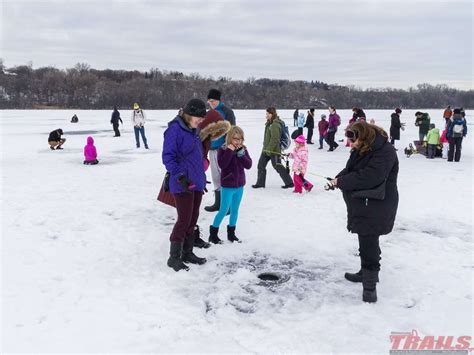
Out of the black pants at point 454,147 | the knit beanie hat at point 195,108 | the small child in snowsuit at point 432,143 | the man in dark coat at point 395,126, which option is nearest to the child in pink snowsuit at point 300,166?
the knit beanie hat at point 195,108

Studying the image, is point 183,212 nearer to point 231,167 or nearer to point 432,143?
point 231,167

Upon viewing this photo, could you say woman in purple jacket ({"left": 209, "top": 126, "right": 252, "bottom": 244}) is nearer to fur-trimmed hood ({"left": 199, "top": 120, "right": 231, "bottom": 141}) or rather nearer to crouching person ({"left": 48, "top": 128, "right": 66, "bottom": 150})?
fur-trimmed hood ({"left": 199, "top": 120, "right": 231, "bottom": 141})

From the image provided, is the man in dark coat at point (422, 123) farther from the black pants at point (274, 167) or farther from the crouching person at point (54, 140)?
the crouching person at point (54, 140)

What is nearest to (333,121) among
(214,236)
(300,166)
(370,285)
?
(300,166)

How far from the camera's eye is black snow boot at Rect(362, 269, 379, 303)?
3787 millimetres

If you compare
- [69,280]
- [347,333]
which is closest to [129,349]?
[69,280]

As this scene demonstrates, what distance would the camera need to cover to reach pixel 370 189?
362 cm

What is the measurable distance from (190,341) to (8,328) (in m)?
1.60

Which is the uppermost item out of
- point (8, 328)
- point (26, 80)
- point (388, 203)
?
point (26, 80)

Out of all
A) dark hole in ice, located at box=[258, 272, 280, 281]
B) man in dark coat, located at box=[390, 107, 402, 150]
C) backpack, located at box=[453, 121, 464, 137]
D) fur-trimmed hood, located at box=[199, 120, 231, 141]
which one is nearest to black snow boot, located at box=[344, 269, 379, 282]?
dark hole in ice, located at box=[258, 272, 280, 281]

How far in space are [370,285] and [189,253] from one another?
2140mm

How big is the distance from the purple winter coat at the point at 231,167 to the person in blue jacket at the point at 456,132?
9520mm

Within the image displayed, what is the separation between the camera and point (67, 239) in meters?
5.43

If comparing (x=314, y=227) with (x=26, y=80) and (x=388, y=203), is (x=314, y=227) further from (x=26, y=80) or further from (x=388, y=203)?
(x=26, y=80)
